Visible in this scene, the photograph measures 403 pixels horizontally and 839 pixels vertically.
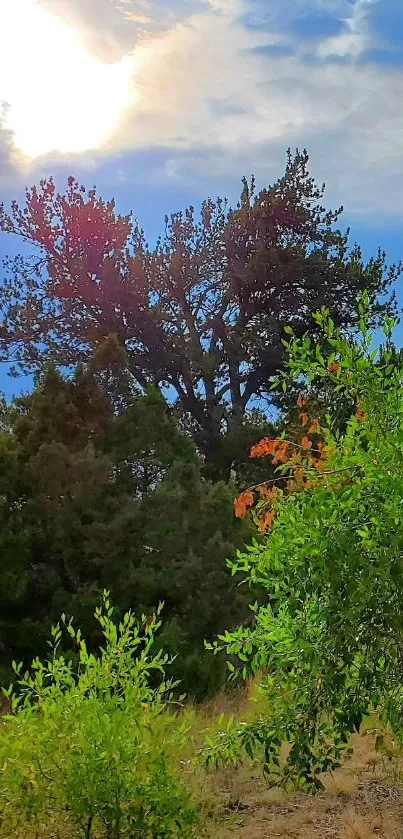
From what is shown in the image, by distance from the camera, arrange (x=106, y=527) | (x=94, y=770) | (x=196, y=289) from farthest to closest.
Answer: (x=196, y=289)
(x=106, y=527)
(x=94, y=770)

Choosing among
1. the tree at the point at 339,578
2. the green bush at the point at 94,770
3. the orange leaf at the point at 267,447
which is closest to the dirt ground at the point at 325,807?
the green bush at the point at 94,770

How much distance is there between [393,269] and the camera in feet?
58.6

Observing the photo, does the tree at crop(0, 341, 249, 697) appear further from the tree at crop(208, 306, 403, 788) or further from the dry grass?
the tree at crop(208, 306, 403, 788)

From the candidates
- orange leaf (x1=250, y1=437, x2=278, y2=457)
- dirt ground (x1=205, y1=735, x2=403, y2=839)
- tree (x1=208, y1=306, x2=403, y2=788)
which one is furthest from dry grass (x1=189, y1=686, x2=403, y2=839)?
orange leaf (x1=250, y1=437, x2=278, y2=457)

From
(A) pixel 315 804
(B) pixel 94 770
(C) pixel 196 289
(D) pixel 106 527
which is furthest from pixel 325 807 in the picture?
(C) pixel 196 289

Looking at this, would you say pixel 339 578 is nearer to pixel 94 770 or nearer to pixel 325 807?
pixel 94 770

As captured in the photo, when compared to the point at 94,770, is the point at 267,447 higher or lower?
higher

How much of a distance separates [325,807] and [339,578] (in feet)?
8.24

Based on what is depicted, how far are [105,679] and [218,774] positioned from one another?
2.22 metres

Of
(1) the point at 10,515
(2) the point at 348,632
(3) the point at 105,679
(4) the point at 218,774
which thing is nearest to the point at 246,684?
(4) the point at 218,774

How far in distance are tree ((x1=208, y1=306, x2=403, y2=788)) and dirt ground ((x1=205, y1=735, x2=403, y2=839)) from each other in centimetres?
99

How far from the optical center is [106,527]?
22.4ft

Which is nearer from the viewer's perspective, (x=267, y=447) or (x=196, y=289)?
(x=267, y=447)

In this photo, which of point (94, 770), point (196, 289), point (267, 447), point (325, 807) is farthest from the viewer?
point (196, 289)
